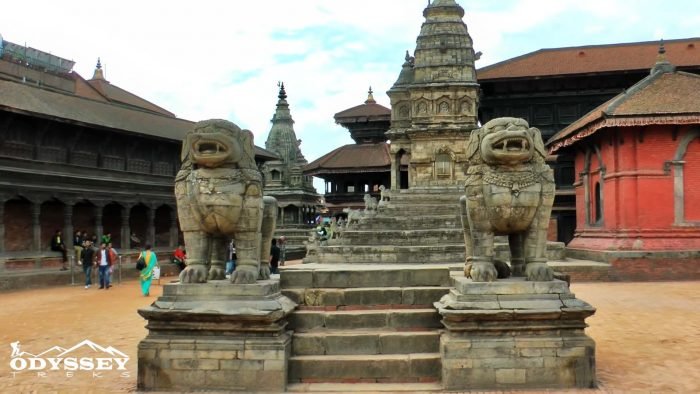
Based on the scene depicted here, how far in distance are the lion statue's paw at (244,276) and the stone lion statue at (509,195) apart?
260 cm

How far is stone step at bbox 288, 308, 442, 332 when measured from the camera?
7973mm

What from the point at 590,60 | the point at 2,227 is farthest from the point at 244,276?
the point at 590,60

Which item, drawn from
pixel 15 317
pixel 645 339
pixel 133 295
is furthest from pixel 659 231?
pixel 15 317

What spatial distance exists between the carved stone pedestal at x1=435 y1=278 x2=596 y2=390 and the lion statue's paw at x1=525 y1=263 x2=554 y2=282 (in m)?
0.36

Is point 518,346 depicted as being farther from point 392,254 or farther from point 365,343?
point 392,254

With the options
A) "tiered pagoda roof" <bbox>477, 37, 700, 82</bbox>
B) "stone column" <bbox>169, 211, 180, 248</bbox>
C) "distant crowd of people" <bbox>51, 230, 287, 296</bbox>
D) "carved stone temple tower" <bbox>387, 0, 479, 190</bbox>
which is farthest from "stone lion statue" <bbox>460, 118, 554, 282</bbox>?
"tiered pagoda roof" <bbox>477, 37, 700, 82</bbox>

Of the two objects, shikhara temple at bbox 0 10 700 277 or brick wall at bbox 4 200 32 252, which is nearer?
shikhara temple at bbox 0 10 700 277

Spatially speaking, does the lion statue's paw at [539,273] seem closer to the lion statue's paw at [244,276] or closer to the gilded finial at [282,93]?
the lion statue's paw at [244,276]

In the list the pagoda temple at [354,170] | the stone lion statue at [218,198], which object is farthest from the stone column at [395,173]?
the stone lion statue at [218,198]

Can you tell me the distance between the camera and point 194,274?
24.5 feet

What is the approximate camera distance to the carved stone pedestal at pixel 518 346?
6.94 meters

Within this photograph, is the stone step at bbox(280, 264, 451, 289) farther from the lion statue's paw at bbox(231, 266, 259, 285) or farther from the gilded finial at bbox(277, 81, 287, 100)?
the gilded finial at bbox(277, 81, 287, 100)

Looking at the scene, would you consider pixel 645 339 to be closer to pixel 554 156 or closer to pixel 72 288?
pixel 72 288

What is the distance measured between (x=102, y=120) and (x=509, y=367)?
2393 cm
